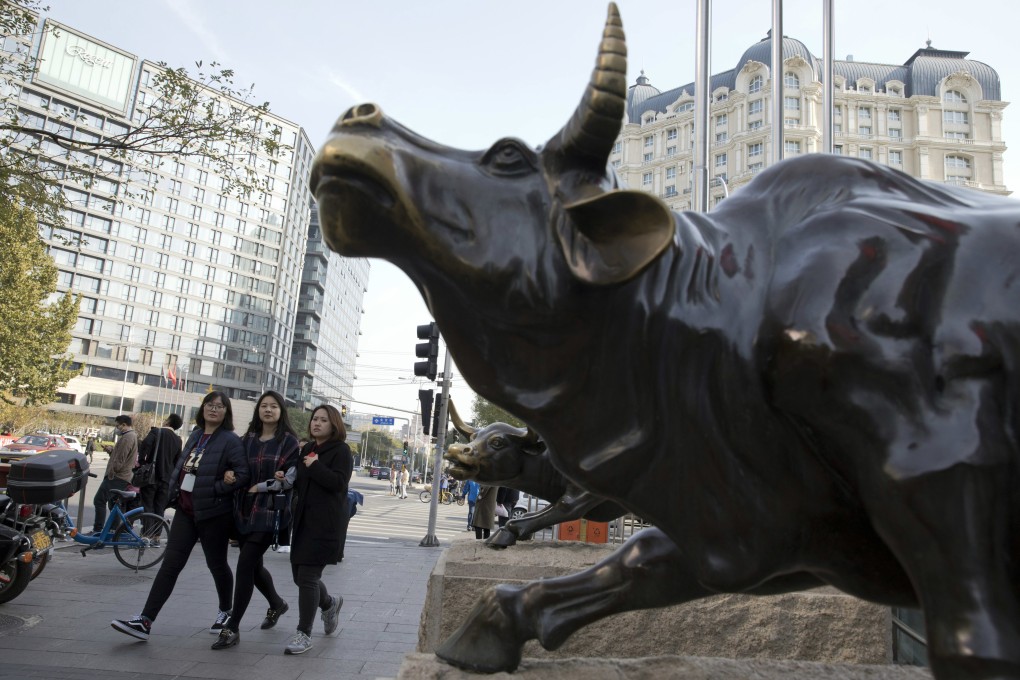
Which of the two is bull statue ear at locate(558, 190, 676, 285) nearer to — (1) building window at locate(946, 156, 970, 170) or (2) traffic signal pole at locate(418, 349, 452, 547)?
(2) traffic signal pole at locate(418, 349, 452, 547)

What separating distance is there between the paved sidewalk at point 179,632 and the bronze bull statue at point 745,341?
409 cm

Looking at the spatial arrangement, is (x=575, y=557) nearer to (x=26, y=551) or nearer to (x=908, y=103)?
(x=26, y=551)

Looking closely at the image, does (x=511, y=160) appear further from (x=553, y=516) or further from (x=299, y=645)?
(x=299, y=645)

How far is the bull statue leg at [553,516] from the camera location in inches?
112

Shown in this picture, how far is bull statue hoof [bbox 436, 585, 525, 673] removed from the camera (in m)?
1.57

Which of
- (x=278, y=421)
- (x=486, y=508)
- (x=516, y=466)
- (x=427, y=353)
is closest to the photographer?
(x=516, y=466)

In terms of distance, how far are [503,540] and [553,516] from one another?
949mm

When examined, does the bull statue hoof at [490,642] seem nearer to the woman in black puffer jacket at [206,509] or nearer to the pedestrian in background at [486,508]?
the woman in black puffer jacket at [206,509]

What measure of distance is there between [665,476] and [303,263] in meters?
109

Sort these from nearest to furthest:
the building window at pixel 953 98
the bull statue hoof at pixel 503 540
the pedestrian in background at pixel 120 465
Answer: the bull statue hoof at pixel 503 540
the pedestrian in background at pixel 120 465
the building window at pixel 953 98

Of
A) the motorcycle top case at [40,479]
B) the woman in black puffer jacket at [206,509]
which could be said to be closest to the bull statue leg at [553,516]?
the woman in black puffer jacket at [206,509]

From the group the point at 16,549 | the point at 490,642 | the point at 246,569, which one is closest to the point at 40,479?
the point at 16,549

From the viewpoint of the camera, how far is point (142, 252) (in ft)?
270

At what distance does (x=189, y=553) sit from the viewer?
232 inches
